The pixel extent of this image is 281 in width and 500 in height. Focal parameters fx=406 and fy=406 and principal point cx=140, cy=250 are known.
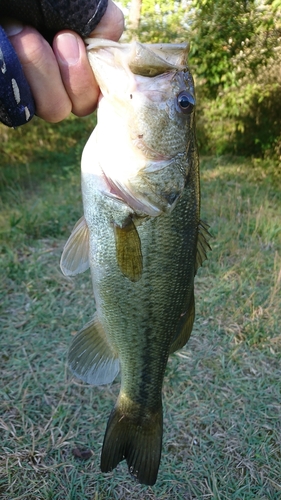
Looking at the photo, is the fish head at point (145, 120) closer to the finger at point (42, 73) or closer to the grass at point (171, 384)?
the finger at point (42, 73)

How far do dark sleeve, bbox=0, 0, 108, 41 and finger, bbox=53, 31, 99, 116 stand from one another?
27 mm

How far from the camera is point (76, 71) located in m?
1.14

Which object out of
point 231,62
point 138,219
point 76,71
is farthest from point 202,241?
point 231,62

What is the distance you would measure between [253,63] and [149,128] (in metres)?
6.20

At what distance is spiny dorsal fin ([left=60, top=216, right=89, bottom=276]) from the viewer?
1366 mm

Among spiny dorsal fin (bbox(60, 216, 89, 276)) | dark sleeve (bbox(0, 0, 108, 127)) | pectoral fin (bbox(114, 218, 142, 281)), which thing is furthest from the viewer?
spiny dorsal fin (bbox(60, 216, 89, 276))

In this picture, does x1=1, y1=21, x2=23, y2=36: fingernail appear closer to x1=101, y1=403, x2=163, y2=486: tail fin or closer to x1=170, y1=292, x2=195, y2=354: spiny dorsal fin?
x1=170, y1=292, x2=195, y2=354: spiny dorsal fin

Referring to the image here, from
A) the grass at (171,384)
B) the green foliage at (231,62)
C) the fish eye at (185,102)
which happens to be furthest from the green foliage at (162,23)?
the fish eye at (185,102)

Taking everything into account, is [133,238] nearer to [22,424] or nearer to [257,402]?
[22,424]

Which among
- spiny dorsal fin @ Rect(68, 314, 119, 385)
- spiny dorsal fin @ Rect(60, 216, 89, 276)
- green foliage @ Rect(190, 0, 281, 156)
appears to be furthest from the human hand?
green foliage @ Rect(190, 0, 281, 156)

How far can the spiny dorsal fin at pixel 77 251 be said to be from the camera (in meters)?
1.37

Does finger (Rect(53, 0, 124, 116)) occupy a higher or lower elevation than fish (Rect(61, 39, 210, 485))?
higher

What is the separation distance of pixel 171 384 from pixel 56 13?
2313 mm

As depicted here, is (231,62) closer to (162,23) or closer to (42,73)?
(162,23)
